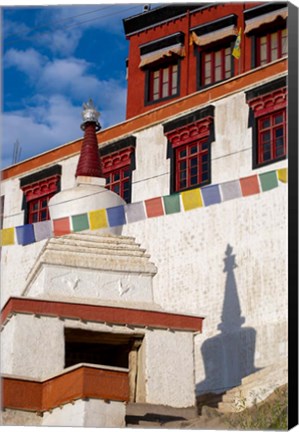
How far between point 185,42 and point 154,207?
263 inches

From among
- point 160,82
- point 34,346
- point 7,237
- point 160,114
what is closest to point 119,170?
point 160,114

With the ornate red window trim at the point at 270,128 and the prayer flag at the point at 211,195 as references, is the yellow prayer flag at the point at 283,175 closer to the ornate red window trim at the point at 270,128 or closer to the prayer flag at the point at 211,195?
the prayer flag at the point at 211,195

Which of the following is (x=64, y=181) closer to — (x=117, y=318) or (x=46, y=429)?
(x=117, y=318)

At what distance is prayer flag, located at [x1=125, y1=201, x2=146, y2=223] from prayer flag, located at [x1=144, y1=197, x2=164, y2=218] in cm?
9

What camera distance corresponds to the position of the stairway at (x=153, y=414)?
36.4 feet

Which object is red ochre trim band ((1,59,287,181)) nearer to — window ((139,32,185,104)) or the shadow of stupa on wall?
window ((139,32,185,104))

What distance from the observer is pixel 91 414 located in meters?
10.7

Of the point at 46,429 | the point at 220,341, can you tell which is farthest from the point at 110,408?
the point at 220,341

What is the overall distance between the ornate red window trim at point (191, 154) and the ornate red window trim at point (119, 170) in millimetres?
832

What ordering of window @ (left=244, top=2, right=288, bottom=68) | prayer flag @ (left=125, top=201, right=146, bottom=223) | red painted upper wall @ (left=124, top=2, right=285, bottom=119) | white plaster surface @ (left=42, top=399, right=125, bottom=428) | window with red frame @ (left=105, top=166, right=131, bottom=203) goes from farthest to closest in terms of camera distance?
1. window with red frame @ (left=105, top=166, right=131, bottom=203)
2. red painted upper wall @ (left=124, top=2, right=285, bottom=119)
3. window @ (left=244, top=2, right=288, bottom=68)
4. prayer flag @ (left=125, top=201, right=146, bottom=223)
5. white plaster surface @ (left=42, top=399, right=125, bottom=428)

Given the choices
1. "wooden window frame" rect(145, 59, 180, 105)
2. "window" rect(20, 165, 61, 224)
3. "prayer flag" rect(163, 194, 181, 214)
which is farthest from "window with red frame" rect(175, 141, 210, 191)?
"prayer flag" rect(163, 194, 181, 214)

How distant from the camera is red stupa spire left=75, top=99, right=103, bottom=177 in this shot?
1413 cm

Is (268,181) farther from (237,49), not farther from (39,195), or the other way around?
(39,195)

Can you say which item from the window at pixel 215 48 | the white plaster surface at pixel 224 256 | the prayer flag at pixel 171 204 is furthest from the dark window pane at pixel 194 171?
the prayer flag at pixel 171 204
